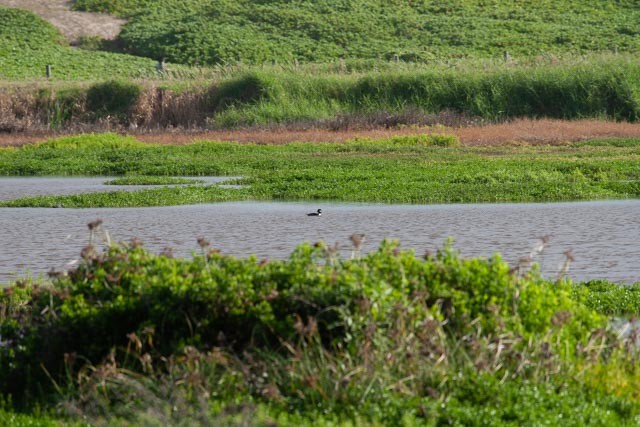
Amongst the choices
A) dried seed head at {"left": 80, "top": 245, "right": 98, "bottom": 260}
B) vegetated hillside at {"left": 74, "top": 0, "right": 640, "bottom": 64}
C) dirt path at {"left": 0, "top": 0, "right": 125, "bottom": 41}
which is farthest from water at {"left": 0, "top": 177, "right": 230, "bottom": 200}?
dirt path at {"left": 0, "top": 0, "right": 125, "bottom": 41}

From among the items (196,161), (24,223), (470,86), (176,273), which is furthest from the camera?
(470,86)

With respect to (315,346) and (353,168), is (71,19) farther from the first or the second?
(315,346)

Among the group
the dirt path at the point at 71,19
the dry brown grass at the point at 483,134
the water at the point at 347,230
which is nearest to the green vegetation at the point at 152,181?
the water at the point at 347,230

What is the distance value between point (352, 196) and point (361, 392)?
15.8 meters

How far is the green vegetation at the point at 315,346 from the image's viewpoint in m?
7.58

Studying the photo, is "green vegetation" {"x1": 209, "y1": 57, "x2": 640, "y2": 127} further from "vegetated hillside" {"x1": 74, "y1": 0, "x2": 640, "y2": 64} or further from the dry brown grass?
"vegetated hillside" {"x1": 74, "y1": 0, "x2": 640, "y2": 64}

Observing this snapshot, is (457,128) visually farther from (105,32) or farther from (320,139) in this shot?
(105,32)

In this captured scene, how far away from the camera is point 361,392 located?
7.57 m

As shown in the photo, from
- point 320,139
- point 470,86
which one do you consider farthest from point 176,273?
point 470,86

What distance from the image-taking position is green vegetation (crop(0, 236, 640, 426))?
758cm

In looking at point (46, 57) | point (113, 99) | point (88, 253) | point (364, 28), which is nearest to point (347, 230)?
point (88, 253)

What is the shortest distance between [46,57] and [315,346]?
55889mm

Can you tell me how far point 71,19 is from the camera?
237ft

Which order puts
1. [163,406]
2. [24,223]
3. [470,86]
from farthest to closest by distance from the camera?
[470,86] → [24,223] → [163,406]
